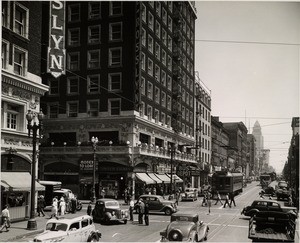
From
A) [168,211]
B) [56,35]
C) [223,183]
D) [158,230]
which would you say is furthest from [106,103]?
[158,230]

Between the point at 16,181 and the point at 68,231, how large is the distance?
10.6m

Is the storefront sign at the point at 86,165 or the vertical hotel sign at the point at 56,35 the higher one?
the vertical hotel sign at the point at 56,35

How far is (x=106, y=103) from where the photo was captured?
48344 millimetres

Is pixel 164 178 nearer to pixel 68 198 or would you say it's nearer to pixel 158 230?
pixel 68 198

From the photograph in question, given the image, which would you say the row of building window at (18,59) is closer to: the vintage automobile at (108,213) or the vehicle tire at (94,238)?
the vintage automobile at (108,213)

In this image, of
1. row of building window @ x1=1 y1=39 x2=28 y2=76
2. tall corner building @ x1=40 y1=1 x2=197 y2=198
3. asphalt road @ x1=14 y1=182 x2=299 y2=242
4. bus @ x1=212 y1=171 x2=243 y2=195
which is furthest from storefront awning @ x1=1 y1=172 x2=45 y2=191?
bus @ x1=212 y1=171 x2=243 y2=195

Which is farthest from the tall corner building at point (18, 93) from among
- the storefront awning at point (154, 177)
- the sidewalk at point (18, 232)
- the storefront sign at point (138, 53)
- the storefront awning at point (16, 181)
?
the storefront awning at point (154, 177)

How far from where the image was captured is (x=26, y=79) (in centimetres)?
2716

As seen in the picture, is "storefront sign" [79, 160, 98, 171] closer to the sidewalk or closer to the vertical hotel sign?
the vertical hotel sign

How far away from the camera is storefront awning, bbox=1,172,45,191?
2402cm

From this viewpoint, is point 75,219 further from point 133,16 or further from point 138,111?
point 133,16

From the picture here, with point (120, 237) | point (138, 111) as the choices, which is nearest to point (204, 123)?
point (138, 111)

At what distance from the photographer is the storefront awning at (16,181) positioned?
24.0 m

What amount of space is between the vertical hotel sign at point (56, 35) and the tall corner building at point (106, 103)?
17137 mm
